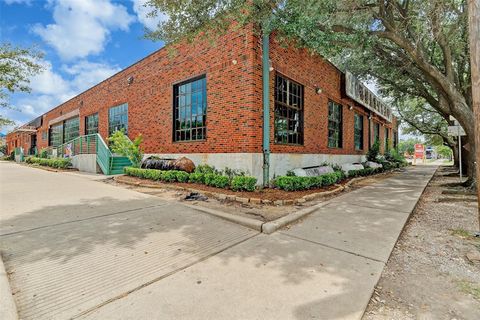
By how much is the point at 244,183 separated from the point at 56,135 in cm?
2683

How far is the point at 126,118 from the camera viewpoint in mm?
14328

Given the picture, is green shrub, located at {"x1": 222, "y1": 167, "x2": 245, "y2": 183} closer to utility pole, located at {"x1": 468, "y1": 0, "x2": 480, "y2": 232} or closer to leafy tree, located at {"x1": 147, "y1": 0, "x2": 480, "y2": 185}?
leafy tree, located at {"x1": 147, "y1": 0, "x2": 480, "y2": 185}

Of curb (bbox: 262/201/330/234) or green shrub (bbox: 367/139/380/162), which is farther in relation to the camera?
green shrub (bbox: 367/139/380/162)

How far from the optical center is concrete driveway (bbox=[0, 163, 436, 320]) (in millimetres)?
2148

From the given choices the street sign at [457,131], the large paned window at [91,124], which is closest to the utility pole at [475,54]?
the street sign at [457,131]

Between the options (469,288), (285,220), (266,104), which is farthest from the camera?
(266,104)

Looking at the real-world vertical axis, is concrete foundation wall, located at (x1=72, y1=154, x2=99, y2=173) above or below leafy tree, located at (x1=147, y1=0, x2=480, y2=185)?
below

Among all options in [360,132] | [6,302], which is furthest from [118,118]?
[360,132]

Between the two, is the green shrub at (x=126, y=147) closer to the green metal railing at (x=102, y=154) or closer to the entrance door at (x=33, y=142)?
the green metal railing at (x=102, y=154)

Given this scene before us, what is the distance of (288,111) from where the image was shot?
9461mm

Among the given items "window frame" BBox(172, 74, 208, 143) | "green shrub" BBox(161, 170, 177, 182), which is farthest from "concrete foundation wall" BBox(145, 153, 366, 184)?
"green shrub" BBox(161, 170, 177, 182)

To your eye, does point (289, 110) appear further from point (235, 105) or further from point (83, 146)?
point (83, 146)

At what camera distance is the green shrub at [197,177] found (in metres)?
8.27

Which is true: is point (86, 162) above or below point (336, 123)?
below
